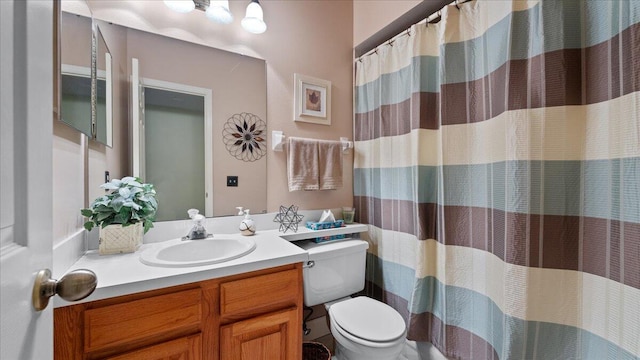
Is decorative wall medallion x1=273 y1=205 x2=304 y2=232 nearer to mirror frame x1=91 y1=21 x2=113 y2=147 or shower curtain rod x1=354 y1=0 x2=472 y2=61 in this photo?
mirror frame x1=91 y1=21 x2=113 y2=147

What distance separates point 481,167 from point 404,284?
838 millimetres

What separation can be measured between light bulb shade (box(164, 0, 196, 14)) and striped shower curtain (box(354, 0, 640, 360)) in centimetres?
127

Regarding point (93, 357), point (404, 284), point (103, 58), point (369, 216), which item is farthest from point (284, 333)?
point (103, 58)

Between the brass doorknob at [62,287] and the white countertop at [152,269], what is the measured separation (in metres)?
0.42

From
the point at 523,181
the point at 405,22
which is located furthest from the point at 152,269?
the point at 405,22

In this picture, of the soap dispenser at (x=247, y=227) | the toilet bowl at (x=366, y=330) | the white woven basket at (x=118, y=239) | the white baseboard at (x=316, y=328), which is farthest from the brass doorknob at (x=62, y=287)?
the white baseboard at (x=316, y=328)

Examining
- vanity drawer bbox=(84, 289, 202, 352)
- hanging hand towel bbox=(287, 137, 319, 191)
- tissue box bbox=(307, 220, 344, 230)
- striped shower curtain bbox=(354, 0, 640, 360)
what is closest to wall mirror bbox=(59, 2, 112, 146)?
vanity drawer bbox=(84, 289, 202, 352)

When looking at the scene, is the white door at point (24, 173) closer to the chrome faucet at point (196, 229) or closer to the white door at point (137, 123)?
the chrome faucet at point (196, 229)

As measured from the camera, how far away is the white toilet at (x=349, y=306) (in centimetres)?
116

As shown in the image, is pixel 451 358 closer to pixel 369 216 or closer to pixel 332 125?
pixel 369 216

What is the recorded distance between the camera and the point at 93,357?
30.6 inches

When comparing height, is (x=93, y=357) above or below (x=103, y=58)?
below

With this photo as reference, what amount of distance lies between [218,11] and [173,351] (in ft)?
5.49

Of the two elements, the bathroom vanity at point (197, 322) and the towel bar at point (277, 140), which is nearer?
the bathroom vanity at point (197, 322)
